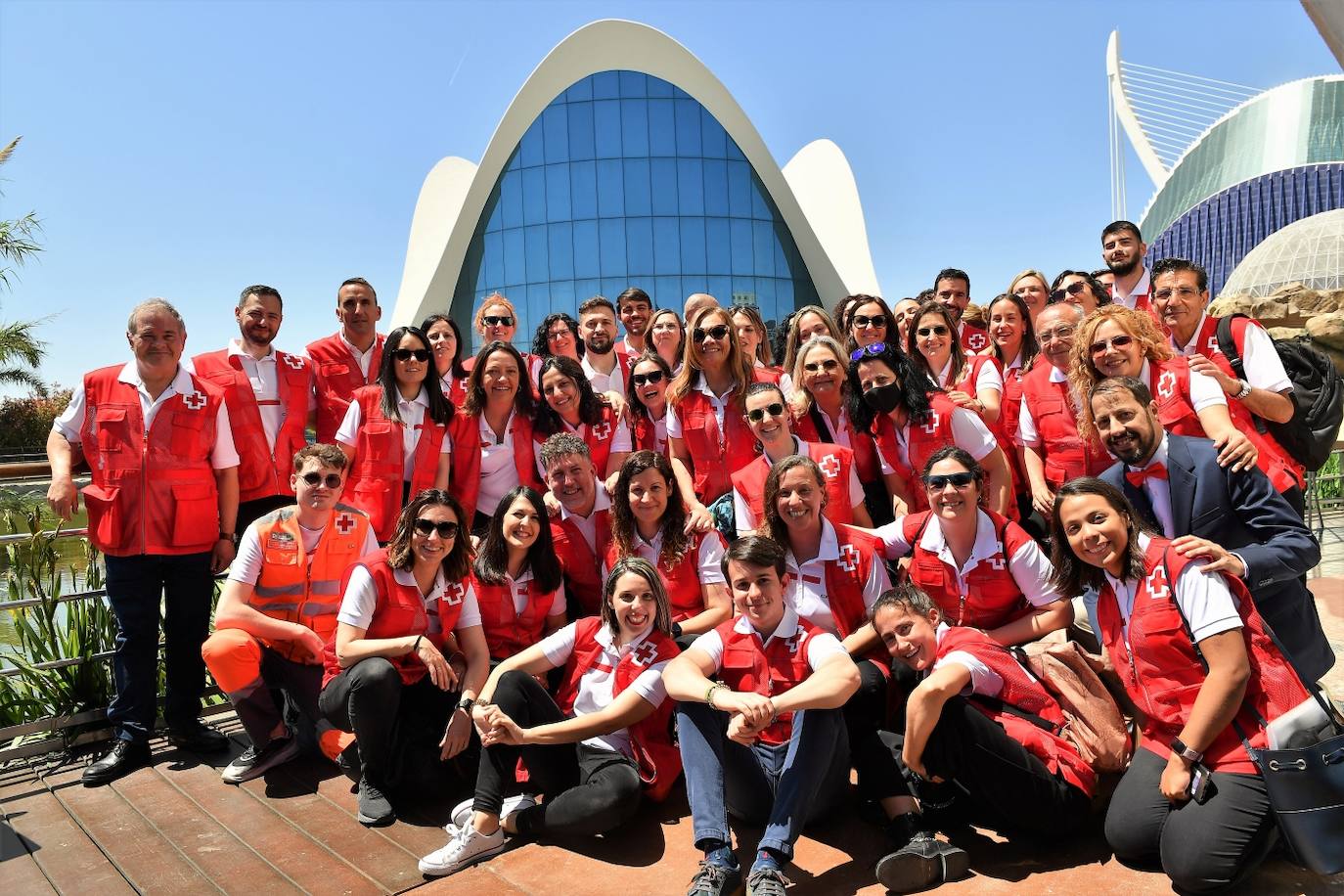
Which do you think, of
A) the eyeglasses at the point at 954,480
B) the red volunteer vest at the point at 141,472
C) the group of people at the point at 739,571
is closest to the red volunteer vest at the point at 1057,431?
the group of people at the point at 739,571

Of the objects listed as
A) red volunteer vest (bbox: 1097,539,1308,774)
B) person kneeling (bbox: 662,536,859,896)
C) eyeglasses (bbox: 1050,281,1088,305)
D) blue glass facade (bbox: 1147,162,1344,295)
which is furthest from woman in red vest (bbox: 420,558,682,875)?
blue glass facade (bbox: 1147,162,1344,295)

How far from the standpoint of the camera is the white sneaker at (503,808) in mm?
2826

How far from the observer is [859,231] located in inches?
1013

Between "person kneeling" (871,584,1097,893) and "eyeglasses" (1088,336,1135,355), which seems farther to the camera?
"eyeglasses" (1088,336,1135,355)

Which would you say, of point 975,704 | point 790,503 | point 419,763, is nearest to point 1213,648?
point 975,704

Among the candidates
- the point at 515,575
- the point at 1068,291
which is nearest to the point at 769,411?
the point at 515,575

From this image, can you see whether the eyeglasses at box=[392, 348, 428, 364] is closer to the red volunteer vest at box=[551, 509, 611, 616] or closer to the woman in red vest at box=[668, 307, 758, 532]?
the red volunteer vest at box=[551, 509, 611, 616]

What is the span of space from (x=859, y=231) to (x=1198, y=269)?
2334 centimetres

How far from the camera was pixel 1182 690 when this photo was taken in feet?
7.86

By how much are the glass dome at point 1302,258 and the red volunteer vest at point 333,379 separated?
46740mm

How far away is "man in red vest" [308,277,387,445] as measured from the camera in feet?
15.1

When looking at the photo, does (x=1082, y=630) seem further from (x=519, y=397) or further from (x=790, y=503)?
(x=519, y=397)

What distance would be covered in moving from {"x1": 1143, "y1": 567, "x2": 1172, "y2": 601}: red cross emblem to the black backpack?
3.74ft

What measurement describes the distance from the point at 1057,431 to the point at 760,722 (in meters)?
2.10
